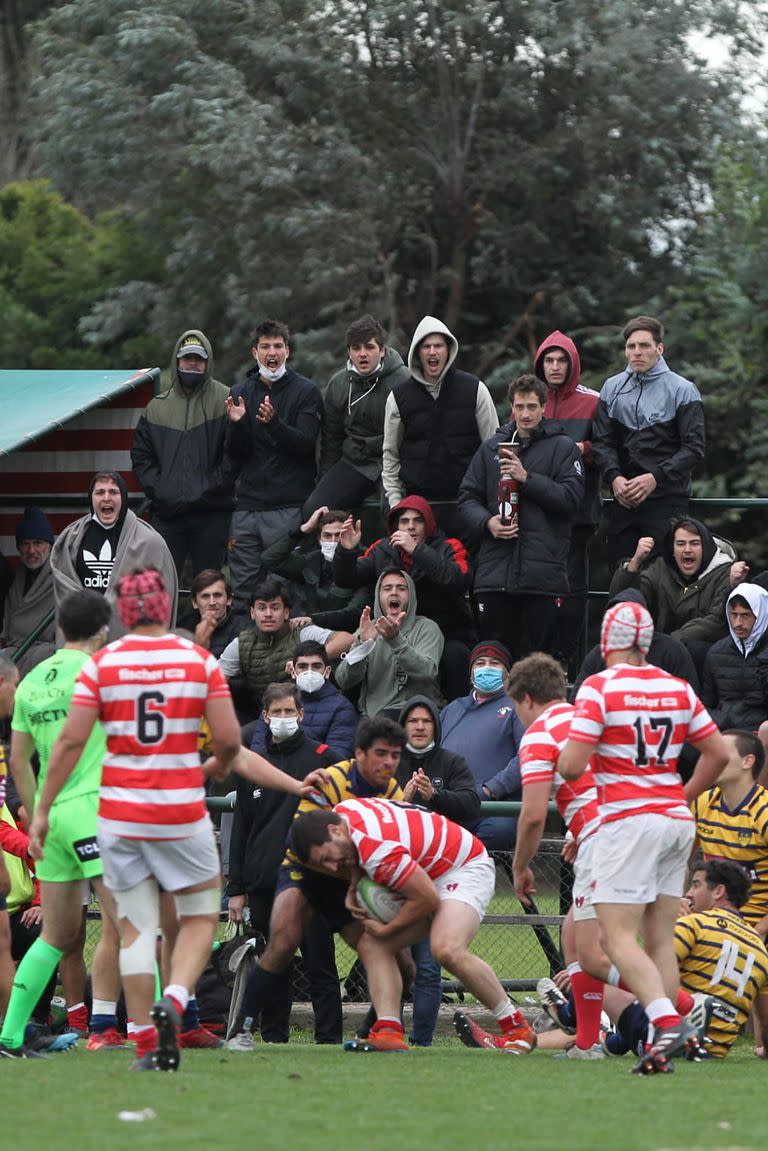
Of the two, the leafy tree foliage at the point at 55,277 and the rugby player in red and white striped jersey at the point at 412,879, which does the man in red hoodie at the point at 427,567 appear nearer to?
the rugby player in red and white striped jersey at the point at 412,879

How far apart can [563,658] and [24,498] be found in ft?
14.2

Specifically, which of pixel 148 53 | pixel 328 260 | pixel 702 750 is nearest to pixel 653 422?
pixel 702 750

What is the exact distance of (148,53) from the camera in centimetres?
2488

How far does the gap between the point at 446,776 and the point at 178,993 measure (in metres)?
3.28

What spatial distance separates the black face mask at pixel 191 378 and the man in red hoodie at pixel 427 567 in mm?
1555

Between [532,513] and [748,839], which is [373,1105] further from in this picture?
[532,513]

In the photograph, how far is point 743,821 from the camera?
10.5 m

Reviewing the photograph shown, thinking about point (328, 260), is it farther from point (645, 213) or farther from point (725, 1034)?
point (725, 1034)

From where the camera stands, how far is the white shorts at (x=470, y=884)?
32.1 ft

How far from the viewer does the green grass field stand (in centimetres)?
636

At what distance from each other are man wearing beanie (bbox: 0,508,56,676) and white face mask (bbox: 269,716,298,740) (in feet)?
10.0

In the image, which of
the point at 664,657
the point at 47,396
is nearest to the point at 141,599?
the point at 664,657

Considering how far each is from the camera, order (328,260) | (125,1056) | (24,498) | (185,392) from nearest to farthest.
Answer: (125,1056)
(185,392)
(24,498)
(328,260)

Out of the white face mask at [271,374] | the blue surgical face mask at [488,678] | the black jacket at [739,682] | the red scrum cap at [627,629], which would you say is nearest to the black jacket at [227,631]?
the white face mask at [271,374]
